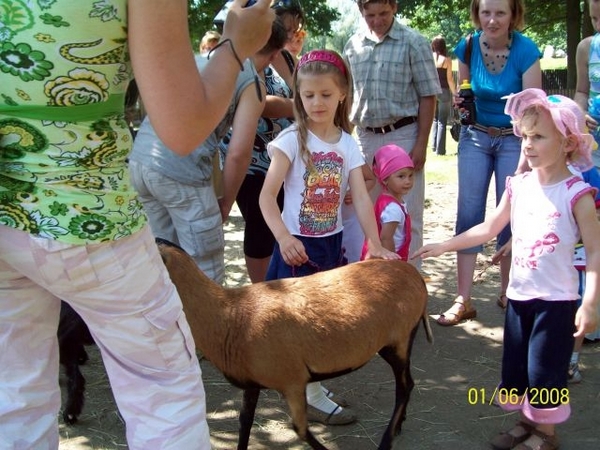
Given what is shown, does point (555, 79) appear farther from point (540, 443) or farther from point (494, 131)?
point (540, 443)

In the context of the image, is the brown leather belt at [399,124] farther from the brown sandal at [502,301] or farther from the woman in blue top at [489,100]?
the brown sandal at [502,301]

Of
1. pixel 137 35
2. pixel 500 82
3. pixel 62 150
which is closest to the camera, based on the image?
pixel 137 35

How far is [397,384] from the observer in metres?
3.24

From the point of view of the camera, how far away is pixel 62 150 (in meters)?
1.74

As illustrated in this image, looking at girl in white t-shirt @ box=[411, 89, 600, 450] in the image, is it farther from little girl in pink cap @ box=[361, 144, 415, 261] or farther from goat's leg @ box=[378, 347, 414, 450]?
little girl in pink cap @ box=[361, 144, 415, 261]

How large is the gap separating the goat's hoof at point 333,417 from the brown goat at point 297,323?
0.44 metres

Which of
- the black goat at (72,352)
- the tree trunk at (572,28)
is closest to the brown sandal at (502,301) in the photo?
the black goat at (72,352)

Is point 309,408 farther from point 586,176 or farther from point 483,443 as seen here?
point 586,176

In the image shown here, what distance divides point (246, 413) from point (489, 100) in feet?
9.42

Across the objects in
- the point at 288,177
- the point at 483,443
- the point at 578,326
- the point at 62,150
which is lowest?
the point at 483,443

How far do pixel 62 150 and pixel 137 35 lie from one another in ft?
1.21

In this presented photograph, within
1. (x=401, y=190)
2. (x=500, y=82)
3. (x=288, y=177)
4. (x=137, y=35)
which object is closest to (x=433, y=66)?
(x=500, y=82)

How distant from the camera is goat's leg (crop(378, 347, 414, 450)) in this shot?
10.4 ft

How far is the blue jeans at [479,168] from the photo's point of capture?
183 inches
